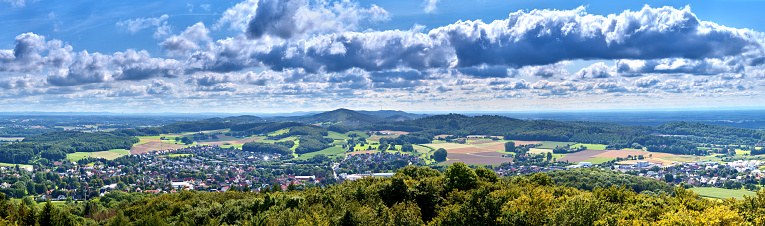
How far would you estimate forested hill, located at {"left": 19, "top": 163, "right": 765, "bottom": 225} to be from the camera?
33000 millimetres

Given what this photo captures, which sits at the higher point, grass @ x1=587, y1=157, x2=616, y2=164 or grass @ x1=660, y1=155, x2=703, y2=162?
grass @ x1=660, y1=155, x2=703, y2=162

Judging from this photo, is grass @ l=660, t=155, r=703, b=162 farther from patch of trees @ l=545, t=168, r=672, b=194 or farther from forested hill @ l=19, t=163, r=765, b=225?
forested hill @ l=19, t=163, r=765, b=225

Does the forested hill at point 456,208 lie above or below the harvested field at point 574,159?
above

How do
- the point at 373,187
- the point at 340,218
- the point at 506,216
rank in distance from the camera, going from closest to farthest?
the point at 506,216 → the point at 340,218 → the point at 373,187

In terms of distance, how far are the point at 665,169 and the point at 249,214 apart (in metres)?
147

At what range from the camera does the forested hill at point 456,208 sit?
3300 cm

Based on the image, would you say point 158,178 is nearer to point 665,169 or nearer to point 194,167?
point 194,167

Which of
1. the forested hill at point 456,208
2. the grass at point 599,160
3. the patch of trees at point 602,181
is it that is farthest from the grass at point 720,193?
the grass at point 599,160

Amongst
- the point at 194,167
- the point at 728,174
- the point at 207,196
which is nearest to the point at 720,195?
the point at 728,174

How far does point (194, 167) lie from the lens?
193625 millimetres

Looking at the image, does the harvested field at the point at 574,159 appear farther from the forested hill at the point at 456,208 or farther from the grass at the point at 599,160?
the forested hill at the point at 456,208

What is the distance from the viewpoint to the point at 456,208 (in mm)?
43719

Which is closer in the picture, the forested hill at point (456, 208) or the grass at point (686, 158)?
the forested hill at point (456, 208)

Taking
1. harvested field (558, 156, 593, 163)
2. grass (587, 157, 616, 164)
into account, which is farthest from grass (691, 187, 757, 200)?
harvested field (558, 156, 593, 163)
